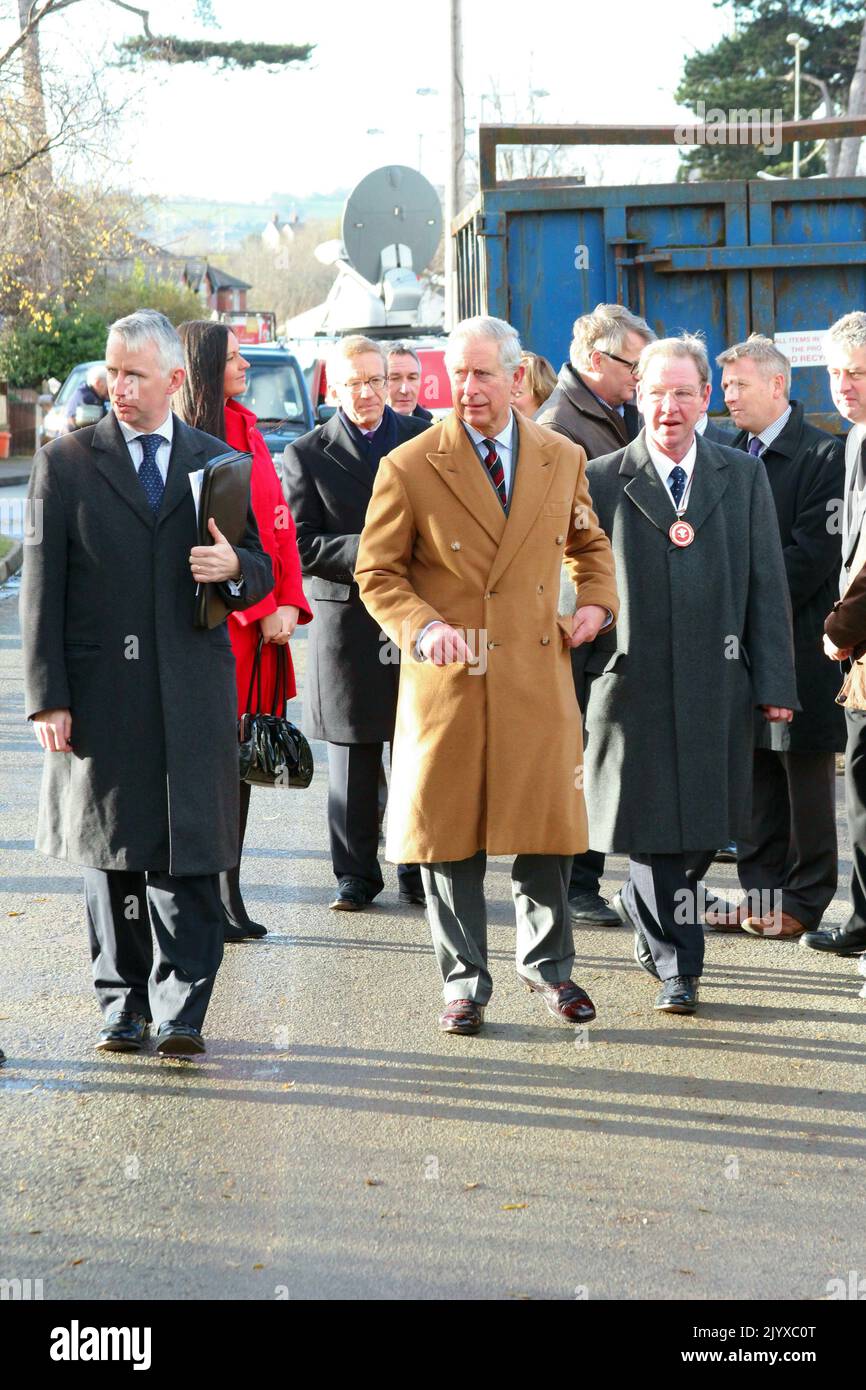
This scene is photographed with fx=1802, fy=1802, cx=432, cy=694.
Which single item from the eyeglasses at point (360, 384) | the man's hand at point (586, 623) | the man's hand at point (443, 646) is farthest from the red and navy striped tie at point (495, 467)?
the eyeglasses at point (360, 384)

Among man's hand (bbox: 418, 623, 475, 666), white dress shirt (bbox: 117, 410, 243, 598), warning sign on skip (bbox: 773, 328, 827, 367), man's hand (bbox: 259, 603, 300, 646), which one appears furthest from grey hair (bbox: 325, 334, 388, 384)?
warning sign on skip (bbox: 773, 328, 827, 367)

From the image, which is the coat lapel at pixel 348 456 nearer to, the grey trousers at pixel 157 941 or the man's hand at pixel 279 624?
the man's hand at pixel 279 624

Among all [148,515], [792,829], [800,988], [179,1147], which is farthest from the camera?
[792,829]

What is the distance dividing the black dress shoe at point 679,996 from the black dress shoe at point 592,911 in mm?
1131

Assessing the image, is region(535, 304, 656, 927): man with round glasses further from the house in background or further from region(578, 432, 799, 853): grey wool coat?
the house in background

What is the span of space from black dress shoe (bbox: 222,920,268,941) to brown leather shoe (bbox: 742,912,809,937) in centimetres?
182

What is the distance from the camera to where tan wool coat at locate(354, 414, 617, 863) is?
5.40 metres

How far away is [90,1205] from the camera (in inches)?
166

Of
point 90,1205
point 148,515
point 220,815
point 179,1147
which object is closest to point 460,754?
point 220,815

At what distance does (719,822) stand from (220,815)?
→ 1644mm

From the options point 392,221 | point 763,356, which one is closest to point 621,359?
point 763,356

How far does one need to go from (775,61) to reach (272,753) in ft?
122

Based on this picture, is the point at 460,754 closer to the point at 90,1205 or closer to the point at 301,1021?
the point at 301,1021

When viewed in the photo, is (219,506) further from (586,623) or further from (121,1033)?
(121,1033)
